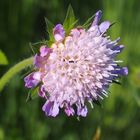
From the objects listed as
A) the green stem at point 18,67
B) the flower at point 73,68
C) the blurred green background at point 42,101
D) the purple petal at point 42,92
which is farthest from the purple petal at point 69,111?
the blurred green background at point 42,101

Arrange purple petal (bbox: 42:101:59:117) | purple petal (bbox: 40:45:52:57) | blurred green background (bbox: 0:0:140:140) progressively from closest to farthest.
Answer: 1. purple petal (bbox: 40:45:52:57)
2. purple petal (bbox: 42:101:59:117)
3. blurred green background (bbox: 0:0:140:140)

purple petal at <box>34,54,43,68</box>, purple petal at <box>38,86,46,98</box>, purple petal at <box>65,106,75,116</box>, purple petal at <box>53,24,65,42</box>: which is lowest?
purple petal at <box>65,106,75,116</box>

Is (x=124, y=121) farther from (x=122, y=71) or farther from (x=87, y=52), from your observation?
(x=87, y=52)

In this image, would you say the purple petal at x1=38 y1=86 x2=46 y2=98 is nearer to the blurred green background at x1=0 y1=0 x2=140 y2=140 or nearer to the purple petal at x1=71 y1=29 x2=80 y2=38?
the purple petal at x1=71 y1=29 x2=80 y2=38

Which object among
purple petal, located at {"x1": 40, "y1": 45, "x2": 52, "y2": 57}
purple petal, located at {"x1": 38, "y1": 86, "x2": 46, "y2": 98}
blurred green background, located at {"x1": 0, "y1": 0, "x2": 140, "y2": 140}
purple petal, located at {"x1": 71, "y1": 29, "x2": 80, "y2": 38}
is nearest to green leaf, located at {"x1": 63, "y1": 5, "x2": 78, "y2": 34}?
purple petal, located at {"x1": 71, "y1": 29, "x2": 80, "y2": 38}

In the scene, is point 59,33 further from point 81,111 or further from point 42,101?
point 42,101

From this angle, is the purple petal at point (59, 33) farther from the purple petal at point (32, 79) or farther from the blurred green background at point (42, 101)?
the blurred green background at point (42, 101)

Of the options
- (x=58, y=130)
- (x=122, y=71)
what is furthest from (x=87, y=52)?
(x=58, y=130)
